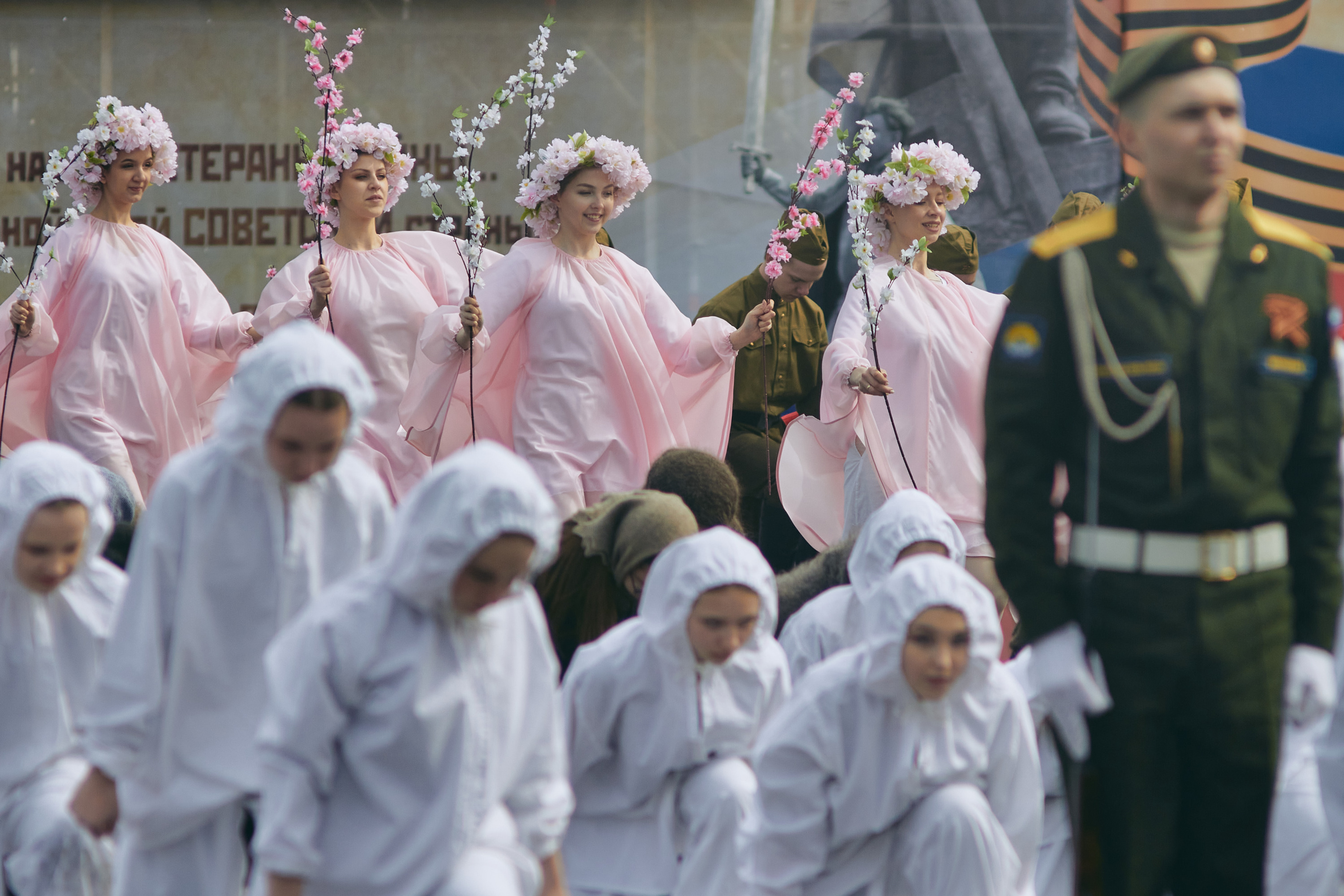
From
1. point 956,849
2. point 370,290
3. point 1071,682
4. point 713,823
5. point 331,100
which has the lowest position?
point 713,823

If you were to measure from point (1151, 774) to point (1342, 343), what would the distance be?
1.33 meters

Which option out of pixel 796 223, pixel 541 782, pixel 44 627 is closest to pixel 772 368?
pixel 796 223

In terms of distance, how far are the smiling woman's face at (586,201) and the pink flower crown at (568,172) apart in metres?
0.02

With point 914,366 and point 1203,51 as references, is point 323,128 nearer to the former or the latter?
point 914,366

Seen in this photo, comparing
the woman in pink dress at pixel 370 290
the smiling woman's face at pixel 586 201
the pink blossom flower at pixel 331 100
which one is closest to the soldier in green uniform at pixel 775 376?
the smiling woman's face at pixel 586 201

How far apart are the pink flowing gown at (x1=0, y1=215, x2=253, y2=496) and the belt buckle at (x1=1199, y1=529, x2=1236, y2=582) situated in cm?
505

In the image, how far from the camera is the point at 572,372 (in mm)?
7164

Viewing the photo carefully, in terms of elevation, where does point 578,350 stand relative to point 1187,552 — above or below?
below

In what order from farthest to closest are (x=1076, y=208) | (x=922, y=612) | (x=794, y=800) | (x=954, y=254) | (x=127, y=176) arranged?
(x=954, y=254), (x=1076, y=208), (x=127, y=176), (x=794, y=800), (x=922, y=612)

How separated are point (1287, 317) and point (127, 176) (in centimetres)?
531

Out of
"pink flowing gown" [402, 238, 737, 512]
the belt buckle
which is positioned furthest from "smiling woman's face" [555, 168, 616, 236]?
the belt buckle

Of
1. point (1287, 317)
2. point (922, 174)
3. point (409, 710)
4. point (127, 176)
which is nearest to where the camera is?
point (1287, 317)

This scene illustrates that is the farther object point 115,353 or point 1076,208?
point 1076,208

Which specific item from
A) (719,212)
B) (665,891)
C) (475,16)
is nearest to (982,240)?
(719,212)
